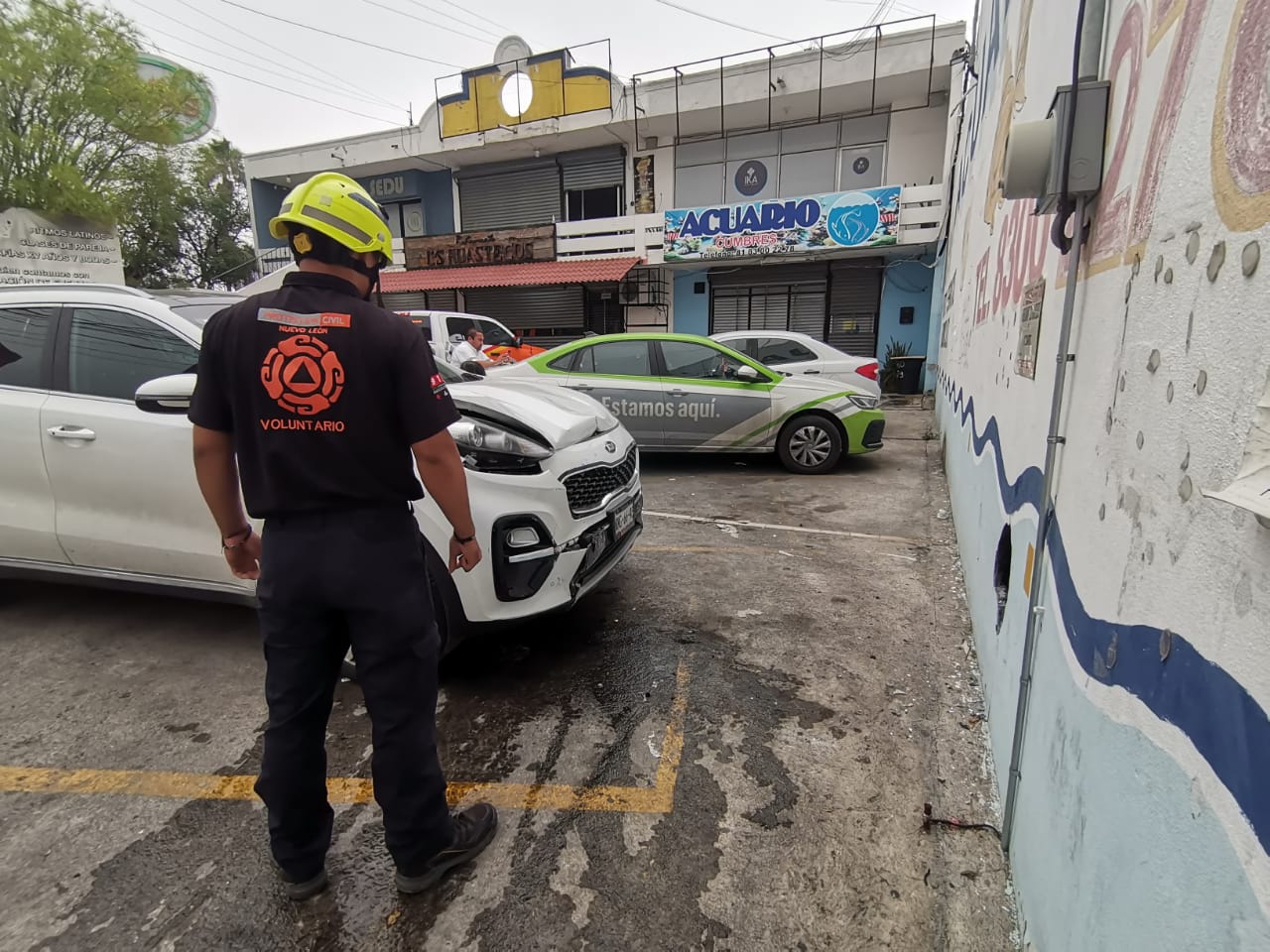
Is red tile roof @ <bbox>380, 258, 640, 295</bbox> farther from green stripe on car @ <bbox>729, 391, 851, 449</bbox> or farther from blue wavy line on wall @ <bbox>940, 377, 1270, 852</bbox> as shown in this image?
blue wavy line on wall @ <bbox>940, 377, 1270, 852</bbox>

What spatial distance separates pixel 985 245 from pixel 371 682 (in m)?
4.55

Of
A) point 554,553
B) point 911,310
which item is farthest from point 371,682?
point 911,310

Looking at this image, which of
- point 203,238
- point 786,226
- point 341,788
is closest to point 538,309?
point 786,226

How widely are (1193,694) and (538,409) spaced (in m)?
2.65

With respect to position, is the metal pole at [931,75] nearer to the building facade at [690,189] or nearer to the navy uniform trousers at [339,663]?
the building facade at [690,189]

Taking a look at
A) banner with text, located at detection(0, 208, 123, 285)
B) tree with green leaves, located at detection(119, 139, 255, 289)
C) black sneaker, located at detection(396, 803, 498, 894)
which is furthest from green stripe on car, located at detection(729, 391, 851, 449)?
tree with green leaves, located at detection(119, 139, 255, 289)

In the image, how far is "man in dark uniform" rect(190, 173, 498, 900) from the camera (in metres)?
1.69

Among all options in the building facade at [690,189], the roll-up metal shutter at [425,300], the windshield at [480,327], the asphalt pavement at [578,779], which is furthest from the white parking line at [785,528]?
the roll-up metal shutter at [425,300]

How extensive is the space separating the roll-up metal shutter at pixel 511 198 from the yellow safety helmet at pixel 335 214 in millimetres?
16875

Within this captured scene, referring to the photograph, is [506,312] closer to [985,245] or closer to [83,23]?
[83,23]

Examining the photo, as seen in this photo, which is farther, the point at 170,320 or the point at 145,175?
the point at 145,175

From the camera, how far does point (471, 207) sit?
1909 centimetres

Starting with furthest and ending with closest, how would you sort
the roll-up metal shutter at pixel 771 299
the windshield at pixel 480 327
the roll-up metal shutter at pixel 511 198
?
the roll-up metal shutter at pixel 511 198, the roll-up metal shutter at pixel 771 299, the windshield at pixel 480 327

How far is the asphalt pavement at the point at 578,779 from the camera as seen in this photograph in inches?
74.1
